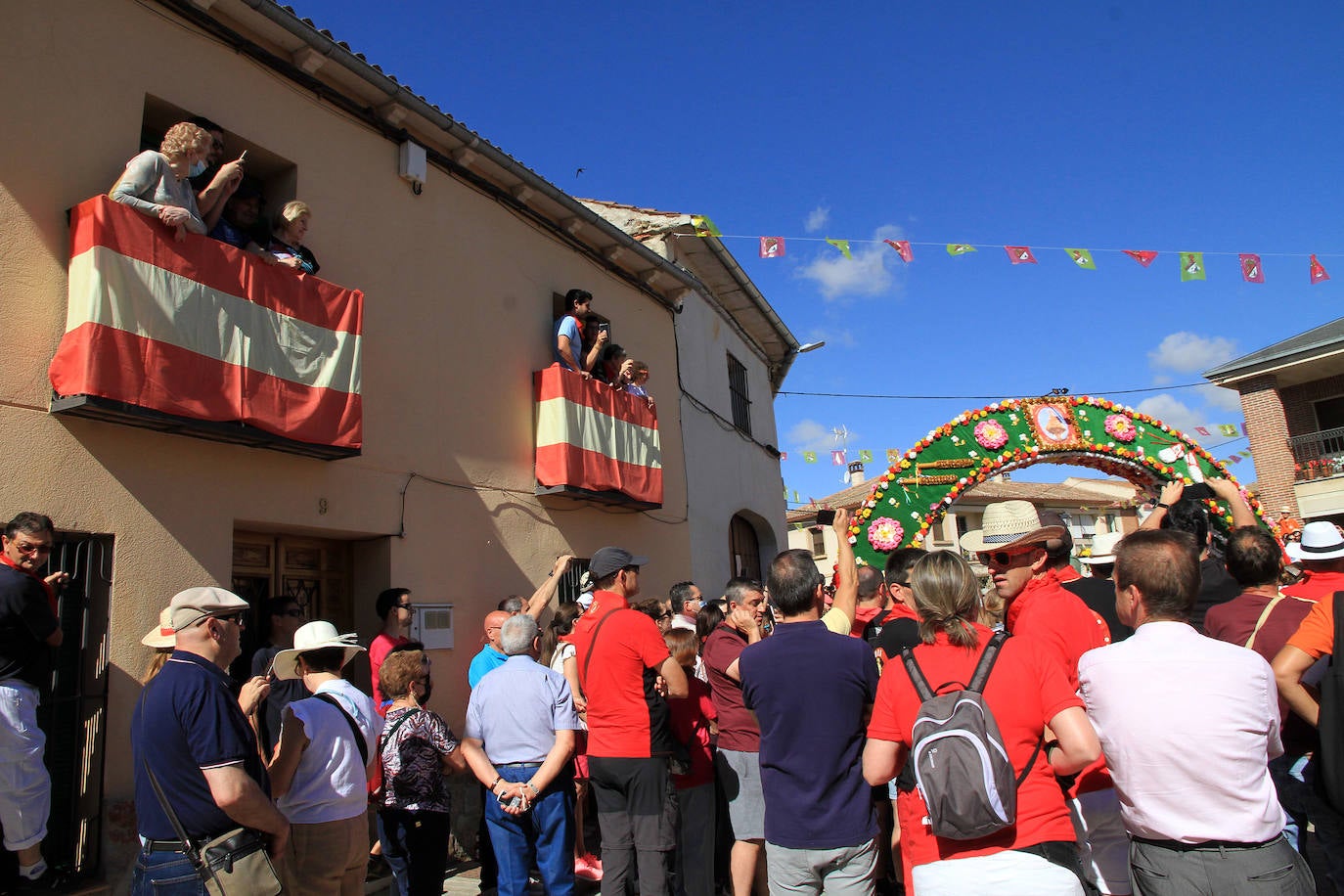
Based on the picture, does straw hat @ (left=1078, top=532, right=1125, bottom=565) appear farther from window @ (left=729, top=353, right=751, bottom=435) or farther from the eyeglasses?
window @ (left=729, top=353, right=751, bottom=435)

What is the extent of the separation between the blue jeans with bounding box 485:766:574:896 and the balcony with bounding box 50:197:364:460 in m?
2.75

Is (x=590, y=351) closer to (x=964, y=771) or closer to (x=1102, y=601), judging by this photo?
(x=1102, y=601)

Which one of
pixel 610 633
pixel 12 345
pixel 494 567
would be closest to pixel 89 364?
pixel 12 345

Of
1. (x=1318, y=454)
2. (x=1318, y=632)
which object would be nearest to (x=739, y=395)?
(x=1318, y=632)

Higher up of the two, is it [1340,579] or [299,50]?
[299,50]

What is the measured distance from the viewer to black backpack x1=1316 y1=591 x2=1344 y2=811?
2.82 meters

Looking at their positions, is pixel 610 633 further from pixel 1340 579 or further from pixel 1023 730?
pixel 1340 579

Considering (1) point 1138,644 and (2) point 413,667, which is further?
(2) point 413,667

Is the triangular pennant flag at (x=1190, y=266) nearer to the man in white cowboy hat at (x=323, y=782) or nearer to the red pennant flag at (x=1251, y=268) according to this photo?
the red pennant flag at (x=1251, y=268)

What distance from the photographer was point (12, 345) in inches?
183

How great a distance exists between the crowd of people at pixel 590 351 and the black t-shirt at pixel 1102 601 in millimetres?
5256

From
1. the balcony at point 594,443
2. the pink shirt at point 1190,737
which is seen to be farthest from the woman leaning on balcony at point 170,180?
the pink shirt at point 1190,737

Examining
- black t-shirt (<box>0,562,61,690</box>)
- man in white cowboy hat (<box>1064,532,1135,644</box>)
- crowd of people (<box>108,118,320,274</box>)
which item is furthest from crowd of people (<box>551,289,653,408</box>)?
man in white cowboy hat (<box>1064,532,1135,644</box>)

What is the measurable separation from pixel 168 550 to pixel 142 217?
75.5 inches
